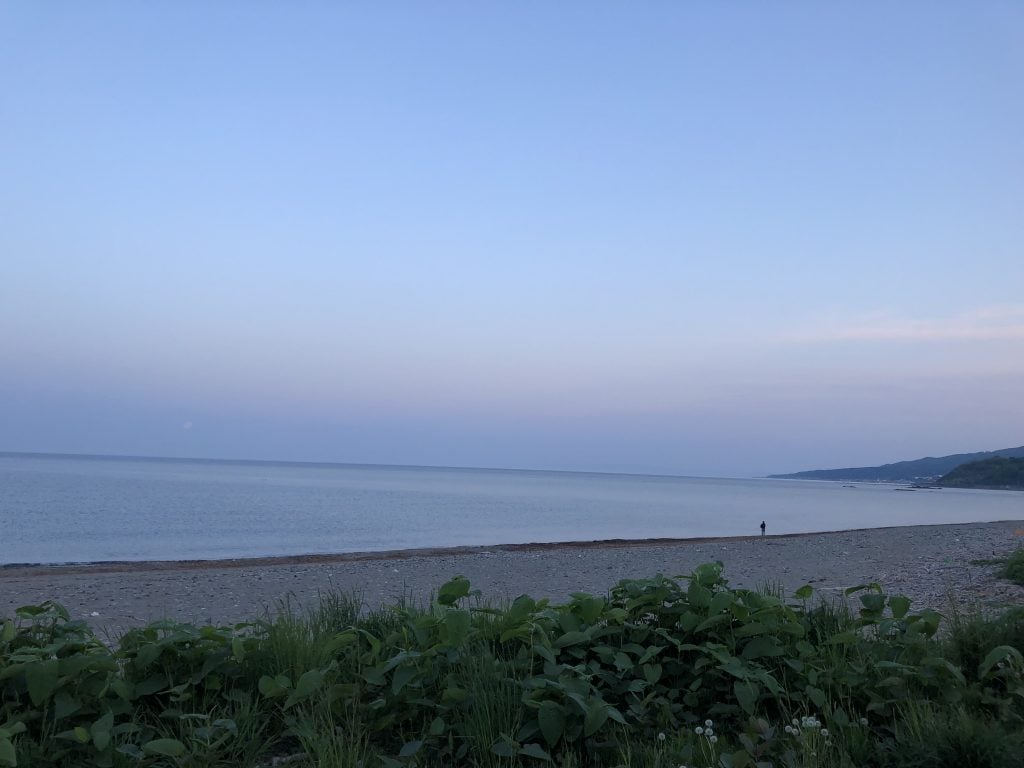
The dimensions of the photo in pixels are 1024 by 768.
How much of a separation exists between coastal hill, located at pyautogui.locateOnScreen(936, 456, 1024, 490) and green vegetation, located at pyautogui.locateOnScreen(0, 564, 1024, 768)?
144441 millimetres

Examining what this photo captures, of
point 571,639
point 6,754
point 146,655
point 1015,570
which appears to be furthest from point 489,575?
point 6,754

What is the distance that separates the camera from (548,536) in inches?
1406

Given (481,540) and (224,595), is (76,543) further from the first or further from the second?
Answer: (224,595)

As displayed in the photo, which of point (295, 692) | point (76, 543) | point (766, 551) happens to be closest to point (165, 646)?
point (295, 692)

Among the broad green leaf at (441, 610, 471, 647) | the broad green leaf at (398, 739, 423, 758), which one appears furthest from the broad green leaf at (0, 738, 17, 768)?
the broad green leaf at (441, 610, 471, 647)

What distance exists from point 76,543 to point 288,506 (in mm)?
26728

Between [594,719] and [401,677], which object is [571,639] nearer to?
[594,719]

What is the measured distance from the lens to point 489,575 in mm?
15648

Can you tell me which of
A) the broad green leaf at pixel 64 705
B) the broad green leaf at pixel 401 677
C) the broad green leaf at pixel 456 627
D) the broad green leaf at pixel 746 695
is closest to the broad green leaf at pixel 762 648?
the broad green leaf at pixel 746 695

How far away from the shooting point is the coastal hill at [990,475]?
12762cm

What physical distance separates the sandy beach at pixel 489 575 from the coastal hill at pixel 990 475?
126475mm

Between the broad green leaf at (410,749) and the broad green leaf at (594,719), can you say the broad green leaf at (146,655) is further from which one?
the broad green leaf at (594,719)

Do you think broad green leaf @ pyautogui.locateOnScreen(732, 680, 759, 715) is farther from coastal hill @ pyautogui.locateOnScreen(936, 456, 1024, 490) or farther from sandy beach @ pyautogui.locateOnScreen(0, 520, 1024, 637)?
coastal hill @ pyautogui.locateOnScreen(936, 456, 1024, 490)

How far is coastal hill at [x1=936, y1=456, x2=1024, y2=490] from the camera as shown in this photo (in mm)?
127625
